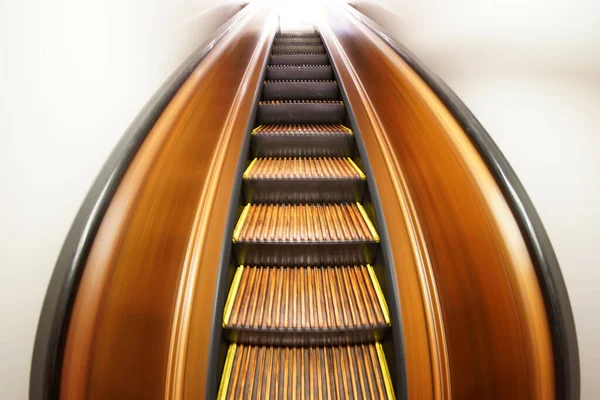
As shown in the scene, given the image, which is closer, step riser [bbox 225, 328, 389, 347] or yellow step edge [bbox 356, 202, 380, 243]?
step riser [bbox 225, 328, 389, 347]

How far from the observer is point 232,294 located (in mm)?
1339

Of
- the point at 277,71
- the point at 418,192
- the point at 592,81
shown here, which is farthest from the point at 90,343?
the point at 277,71

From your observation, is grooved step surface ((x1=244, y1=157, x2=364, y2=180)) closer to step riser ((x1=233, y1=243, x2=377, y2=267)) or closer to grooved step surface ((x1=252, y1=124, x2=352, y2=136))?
grooved step surface ((x1=252, y1=124, x2=352, y2=136))

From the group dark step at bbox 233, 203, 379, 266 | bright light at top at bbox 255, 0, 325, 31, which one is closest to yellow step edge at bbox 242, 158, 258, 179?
dark step at bbox 233, 203, 379, 266

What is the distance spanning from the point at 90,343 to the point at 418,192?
1.33m

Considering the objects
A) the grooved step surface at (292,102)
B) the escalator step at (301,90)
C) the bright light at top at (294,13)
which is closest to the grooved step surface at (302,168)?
the grooved step surface at (292,102)

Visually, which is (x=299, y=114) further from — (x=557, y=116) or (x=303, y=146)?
(x=557, y=116)

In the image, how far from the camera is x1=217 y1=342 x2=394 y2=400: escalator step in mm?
1144

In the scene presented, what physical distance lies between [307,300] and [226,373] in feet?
1.51

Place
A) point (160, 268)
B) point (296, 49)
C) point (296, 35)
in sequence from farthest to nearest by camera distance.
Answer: point (296, 35)
point (296, 49)
point (160, 268)

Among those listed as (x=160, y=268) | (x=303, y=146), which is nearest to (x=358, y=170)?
(x=303, y=146)

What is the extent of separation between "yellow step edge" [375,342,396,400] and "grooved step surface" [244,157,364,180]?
0.89m

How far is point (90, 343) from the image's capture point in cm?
78

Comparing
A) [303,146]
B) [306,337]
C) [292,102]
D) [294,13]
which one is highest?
[294,13]
